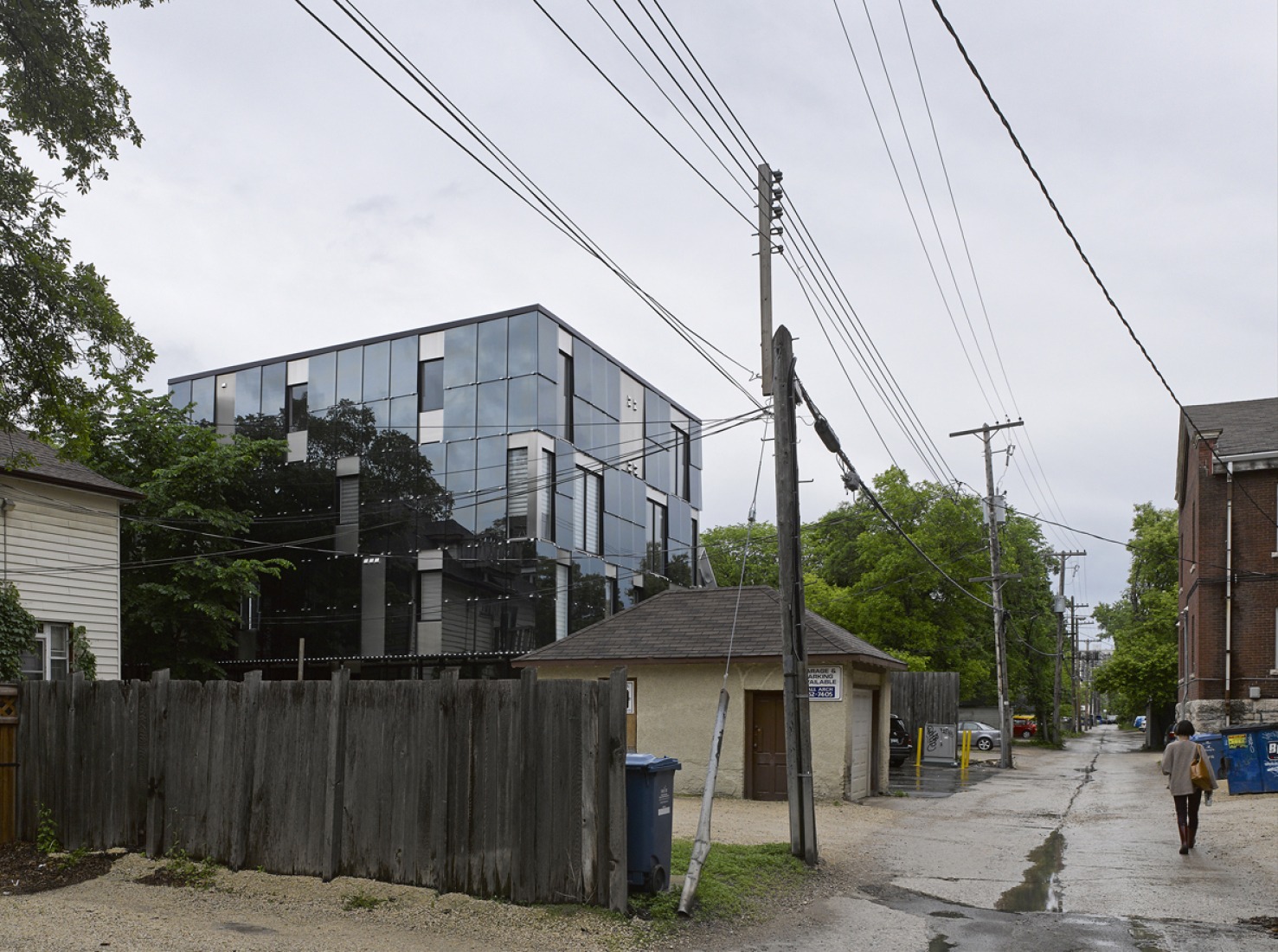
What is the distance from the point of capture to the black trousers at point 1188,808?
14.4 m

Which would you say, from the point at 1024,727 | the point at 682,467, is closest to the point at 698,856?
the point at 682,467

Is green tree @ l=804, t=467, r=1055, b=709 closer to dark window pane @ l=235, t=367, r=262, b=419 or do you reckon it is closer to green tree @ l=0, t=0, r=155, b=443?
dark window pane @ l=235, t=367, r=262, b=419

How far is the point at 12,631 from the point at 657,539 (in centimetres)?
2507

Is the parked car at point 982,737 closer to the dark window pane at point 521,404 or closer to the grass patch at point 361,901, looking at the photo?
A: the dark window pane at point 521,404

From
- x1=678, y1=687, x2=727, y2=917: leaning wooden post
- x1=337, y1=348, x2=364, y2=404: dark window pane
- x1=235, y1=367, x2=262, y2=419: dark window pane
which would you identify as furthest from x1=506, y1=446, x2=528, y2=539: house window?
x1=678, y1=687, x2=727, y2=917: leaning wooden post

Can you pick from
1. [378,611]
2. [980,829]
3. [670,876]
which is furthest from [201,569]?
[670,876]

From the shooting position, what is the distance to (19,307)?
13.0 metres

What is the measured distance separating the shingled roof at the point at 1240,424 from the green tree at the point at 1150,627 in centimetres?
1537

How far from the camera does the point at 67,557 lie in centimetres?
2172

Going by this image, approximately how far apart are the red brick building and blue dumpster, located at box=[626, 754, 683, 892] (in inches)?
914

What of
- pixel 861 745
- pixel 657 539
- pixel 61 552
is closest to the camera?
pixel 61 552

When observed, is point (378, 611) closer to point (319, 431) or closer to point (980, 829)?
point (319, 431)

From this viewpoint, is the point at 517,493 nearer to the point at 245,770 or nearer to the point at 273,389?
the point at 273,389

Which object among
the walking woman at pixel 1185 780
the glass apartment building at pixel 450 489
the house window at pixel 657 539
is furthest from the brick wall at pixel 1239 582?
the house window at pixel 657 539
